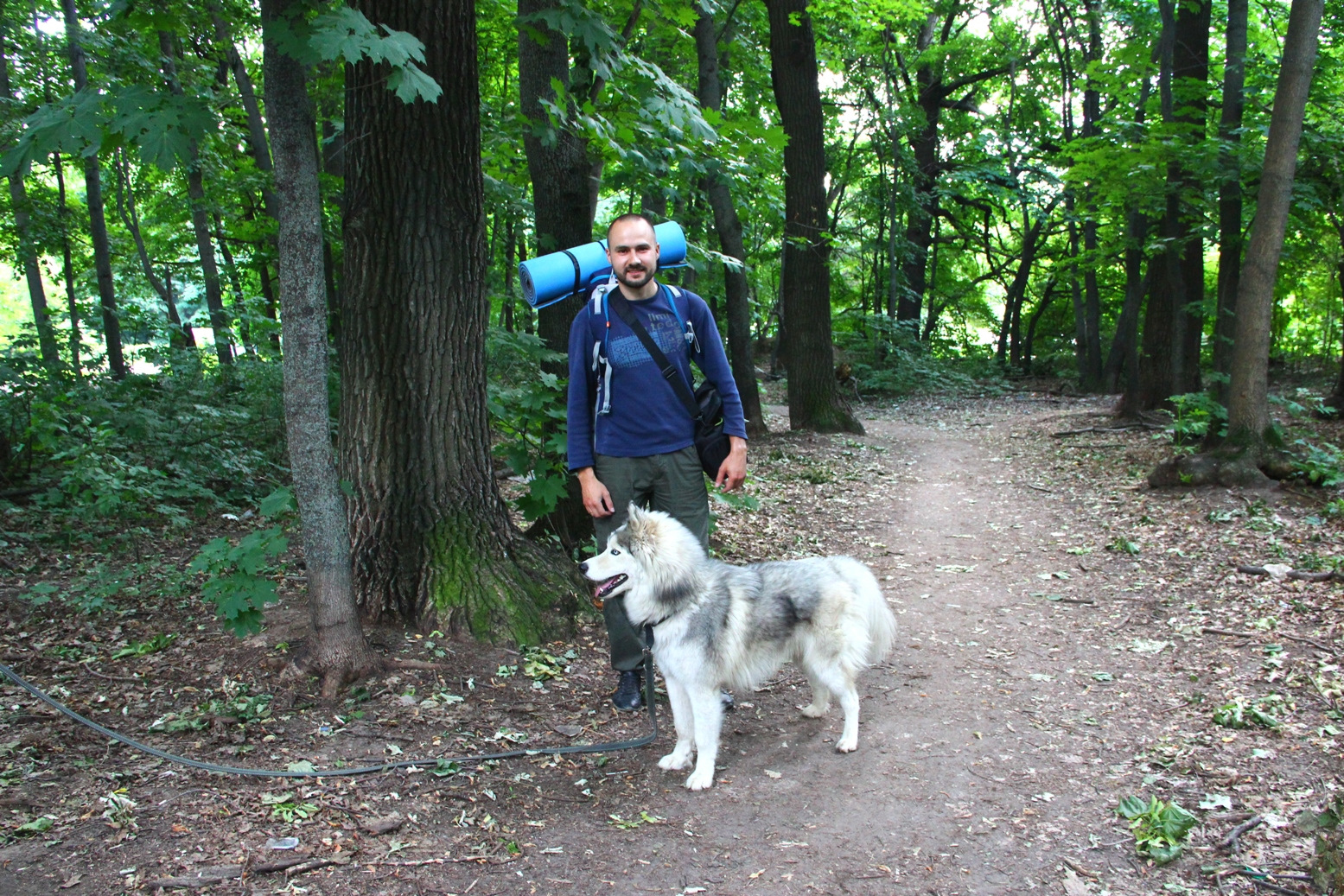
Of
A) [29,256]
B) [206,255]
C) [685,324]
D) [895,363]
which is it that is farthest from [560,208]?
[895,363]

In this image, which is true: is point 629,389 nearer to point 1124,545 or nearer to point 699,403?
point 699,403

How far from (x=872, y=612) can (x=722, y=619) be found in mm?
823

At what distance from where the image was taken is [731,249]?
13.0 m

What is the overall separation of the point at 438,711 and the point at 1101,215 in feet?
43.9

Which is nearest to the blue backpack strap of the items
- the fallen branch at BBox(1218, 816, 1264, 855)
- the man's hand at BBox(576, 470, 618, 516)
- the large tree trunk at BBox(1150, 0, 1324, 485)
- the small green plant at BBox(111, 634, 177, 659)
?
the man's hand at BBox(576, 470, 618, 516)

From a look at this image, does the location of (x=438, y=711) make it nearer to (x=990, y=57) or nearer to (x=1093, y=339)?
(x=1093, y=339)

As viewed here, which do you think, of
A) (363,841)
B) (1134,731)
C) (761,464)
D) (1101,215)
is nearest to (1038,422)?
(1101,215)

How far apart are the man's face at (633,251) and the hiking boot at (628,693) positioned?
2.13 m

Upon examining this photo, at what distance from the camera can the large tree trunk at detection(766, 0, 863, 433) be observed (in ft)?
42.8

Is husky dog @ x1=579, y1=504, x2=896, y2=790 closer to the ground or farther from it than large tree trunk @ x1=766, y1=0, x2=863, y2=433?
closer to the ground

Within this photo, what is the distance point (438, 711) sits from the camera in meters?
4.25

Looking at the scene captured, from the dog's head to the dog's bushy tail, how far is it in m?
1.05

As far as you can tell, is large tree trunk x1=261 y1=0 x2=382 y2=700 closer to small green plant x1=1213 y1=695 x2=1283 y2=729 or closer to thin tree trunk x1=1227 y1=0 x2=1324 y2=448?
small green plant x1=1213 y1=695 x2=1283 y2=729

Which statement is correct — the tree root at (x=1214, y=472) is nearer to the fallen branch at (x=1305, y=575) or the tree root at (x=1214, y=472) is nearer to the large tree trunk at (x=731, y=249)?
the fallen branch at (x=1305, y=575)
